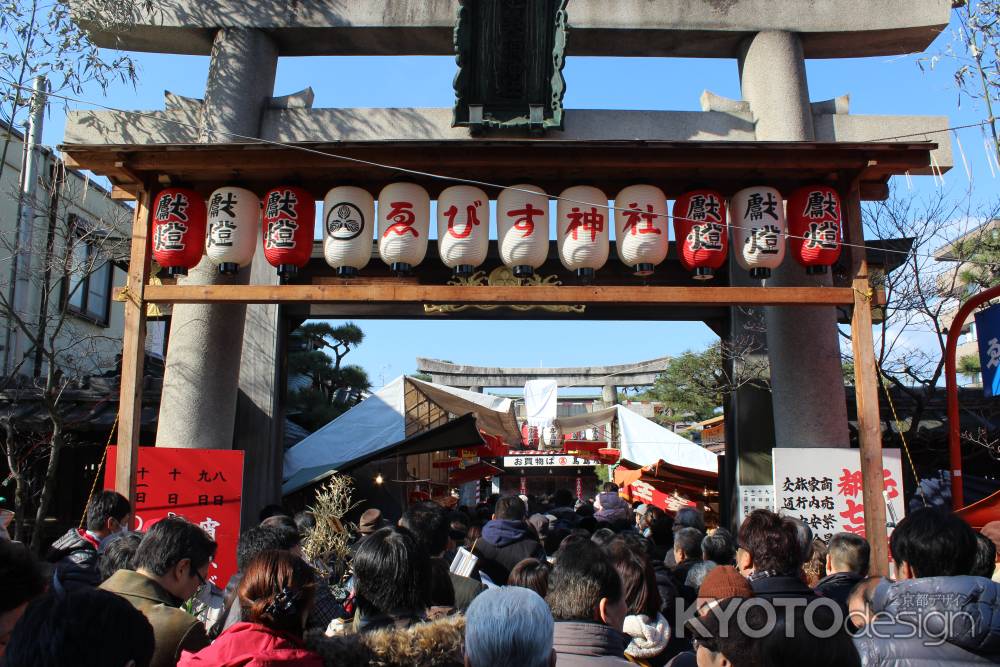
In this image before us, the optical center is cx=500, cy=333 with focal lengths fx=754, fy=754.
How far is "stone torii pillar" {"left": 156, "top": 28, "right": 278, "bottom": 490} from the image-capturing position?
31.8 feet

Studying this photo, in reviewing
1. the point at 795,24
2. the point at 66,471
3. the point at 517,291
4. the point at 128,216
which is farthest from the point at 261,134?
the point at 795,24

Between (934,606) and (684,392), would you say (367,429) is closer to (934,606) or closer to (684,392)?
(934,606)

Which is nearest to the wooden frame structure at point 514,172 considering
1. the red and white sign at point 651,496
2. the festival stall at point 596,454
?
the red and white sign at point 651,496

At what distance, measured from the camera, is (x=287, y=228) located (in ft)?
25.5

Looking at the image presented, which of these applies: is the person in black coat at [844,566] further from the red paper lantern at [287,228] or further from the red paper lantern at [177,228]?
the red paper lantern at [177,228]

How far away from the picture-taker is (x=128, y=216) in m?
12.6

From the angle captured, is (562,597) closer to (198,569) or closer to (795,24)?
(198,569)

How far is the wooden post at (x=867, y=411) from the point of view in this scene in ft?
22.2

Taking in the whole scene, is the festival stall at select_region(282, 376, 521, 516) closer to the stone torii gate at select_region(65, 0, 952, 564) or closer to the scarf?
the stone torii gate at select_region(65, 0, 952, 564)

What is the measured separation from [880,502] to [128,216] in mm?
11742

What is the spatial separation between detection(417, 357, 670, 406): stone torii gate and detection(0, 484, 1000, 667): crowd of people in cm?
2663

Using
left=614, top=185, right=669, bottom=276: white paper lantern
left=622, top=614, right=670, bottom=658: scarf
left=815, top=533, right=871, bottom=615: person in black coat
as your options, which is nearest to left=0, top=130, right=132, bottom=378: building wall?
left=614, top=185, right=669, bottom=276: white paper lantern

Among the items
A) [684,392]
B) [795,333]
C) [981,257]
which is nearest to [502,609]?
[795,333]

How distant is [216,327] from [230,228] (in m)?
2.47
